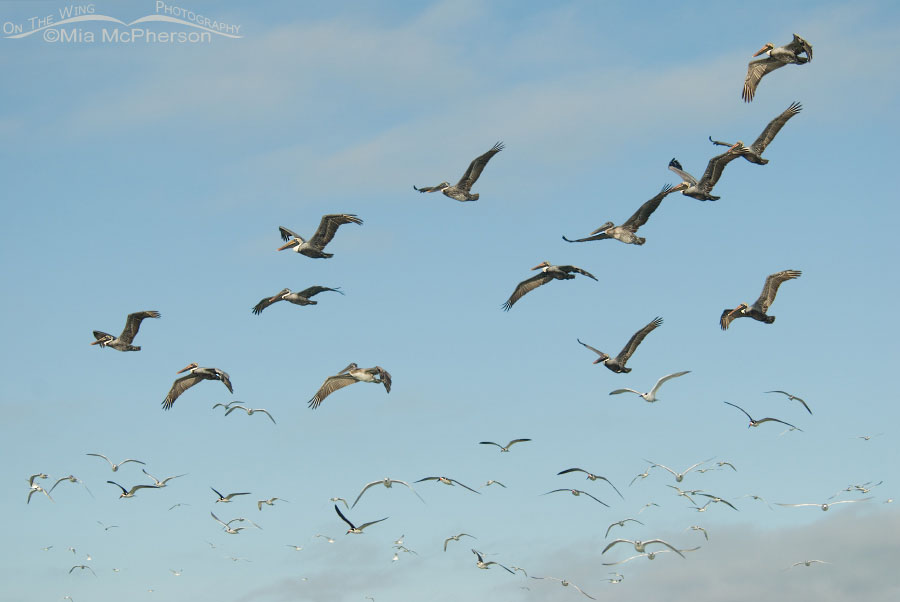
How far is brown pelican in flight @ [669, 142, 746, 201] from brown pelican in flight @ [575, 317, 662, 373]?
593cm

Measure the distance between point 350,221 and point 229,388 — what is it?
9.19 meters

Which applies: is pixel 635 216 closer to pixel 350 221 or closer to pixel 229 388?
pixel 350 221

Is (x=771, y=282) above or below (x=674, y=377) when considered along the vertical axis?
above

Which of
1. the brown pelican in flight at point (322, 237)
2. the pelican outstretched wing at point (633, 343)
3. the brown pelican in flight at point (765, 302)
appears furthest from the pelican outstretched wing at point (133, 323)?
the brown pelican in flight at point (765, 302)

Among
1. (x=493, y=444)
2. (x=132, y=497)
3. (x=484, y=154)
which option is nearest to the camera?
(x=484, y=154)

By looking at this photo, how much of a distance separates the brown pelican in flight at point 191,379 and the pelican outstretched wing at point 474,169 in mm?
13711

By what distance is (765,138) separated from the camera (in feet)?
181

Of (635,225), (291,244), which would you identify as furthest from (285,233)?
(635,225)

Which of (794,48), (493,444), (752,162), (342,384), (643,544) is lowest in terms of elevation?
→ (643,544)

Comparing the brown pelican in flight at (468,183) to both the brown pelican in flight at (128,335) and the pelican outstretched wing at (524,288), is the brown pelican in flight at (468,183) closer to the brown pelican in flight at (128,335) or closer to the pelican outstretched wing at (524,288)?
the pelican outstretched wing at (524,288)

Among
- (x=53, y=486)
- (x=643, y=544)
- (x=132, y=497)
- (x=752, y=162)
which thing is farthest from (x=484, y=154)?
(x=53, y=486)

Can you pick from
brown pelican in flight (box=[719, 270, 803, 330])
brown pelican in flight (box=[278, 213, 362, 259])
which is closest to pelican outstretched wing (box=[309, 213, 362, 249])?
brown pelican in flight (box=[278, 213, 362, 259])

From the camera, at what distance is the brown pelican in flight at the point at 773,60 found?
53.4 m

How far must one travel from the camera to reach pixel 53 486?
73.1 meters
